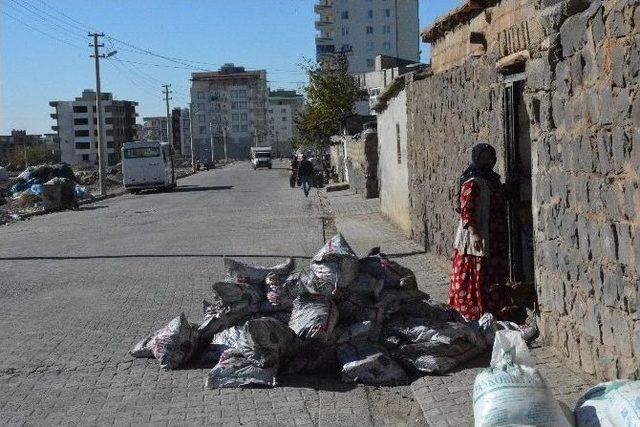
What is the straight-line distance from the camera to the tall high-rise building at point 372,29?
377 feet

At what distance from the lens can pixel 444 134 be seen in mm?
11062

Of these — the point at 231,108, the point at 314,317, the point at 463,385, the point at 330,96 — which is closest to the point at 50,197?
the point at 330,96

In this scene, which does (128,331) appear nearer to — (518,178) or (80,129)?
(518,178)

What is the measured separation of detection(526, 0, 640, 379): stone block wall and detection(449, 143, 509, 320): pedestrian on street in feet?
2.15

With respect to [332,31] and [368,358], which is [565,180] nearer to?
[368,358]

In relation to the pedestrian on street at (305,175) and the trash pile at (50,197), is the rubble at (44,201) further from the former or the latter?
the pedestrian on street at (305,175)

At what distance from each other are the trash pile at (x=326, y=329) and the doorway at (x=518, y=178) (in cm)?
103

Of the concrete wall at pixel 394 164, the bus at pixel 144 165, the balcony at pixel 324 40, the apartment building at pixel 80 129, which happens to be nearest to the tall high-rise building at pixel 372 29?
the balcony at pixel 324 40

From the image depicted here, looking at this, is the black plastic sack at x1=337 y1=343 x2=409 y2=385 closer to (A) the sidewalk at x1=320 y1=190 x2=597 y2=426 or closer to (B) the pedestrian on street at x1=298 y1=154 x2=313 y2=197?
(A) the sidewalk at x1=320 y1=190 x2=597 y2=426

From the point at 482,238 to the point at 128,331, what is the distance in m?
3.58

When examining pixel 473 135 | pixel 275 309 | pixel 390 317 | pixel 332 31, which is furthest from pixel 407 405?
pixel 332 31

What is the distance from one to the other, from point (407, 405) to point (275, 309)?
1670 millimetres

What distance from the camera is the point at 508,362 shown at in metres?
4.63

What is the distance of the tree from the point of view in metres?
47.6
